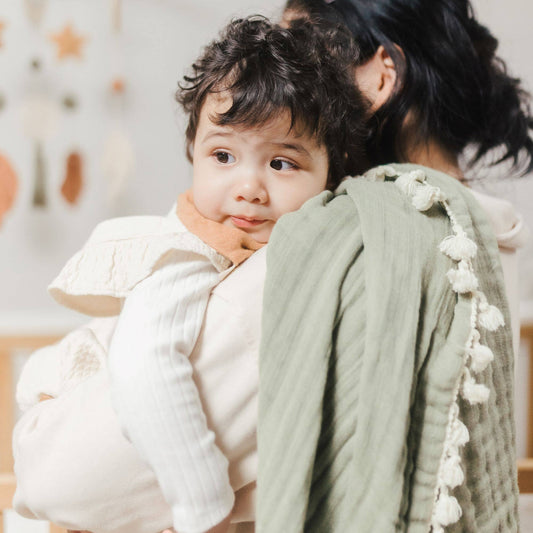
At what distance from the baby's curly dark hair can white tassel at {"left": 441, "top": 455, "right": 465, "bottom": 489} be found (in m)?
0.37

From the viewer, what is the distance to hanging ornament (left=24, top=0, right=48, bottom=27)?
1.37 m

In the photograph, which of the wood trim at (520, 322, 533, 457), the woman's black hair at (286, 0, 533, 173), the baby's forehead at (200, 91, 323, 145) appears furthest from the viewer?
the wood trim at (520, 322, 533, 457)

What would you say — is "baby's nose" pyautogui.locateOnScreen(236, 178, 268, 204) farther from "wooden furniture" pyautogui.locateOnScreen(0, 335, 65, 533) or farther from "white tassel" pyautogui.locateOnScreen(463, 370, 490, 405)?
"wooden furniture" pyautogui.locateOnScreen(0, 335, 65, 533)

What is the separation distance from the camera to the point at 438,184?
2.25ft

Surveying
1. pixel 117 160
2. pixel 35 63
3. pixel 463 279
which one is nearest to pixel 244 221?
pixel 463 279

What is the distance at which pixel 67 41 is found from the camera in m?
1.39

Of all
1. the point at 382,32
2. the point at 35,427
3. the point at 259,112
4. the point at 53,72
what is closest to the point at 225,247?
the point at 259,112

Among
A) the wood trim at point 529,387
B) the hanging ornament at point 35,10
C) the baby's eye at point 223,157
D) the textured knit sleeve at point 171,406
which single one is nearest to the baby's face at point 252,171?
the baby's eye at point 223,157

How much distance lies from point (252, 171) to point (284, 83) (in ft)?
0.34

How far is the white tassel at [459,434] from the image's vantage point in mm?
574

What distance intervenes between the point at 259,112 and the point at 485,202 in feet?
0.95

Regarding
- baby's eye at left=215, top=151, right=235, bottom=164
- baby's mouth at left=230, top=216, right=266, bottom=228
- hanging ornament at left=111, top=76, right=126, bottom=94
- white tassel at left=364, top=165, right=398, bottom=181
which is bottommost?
baby's mouth at left=230, top=216, right=266, bottom=228

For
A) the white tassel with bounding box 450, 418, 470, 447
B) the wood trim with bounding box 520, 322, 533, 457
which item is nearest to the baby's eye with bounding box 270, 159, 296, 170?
the white tassel with bounding box 450, 418, 470, 447

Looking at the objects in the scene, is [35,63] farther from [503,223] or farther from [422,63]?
[503,223]
